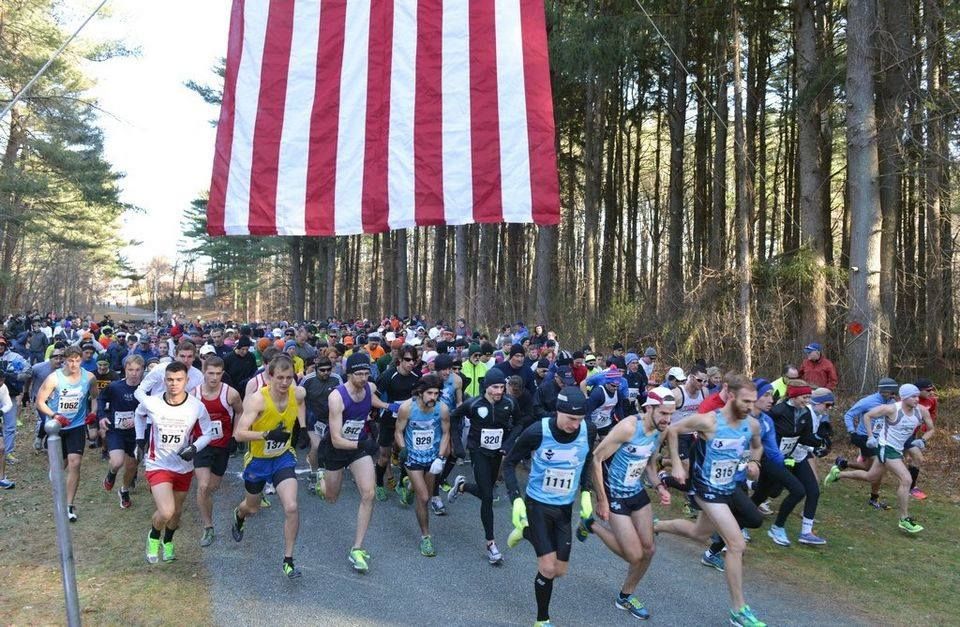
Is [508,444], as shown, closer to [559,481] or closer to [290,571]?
[559,481]

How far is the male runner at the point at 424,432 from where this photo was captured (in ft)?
24.4

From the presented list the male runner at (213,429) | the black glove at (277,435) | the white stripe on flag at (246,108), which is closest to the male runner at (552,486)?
the black glove at (277,435)

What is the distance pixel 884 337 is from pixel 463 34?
33.6ft

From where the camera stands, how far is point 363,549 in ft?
22.8

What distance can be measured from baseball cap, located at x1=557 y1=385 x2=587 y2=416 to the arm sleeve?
369mm

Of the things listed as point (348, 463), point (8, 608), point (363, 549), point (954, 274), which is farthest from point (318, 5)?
point (954, 274)

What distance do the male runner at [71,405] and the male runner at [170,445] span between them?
221 cm

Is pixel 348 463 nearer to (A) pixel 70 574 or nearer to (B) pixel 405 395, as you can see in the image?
(B) pixel 405 395

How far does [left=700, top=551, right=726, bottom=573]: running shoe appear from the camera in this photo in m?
7.00

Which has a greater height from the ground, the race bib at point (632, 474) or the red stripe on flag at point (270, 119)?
the red stripe on flag at point (270, 119)

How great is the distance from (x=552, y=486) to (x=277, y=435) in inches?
104

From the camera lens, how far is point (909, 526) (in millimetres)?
8406

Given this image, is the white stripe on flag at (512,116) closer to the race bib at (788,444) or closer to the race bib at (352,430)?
the race bib at (352,430)

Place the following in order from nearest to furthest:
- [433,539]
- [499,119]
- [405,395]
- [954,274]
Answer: [433,539]
[499,119]
[405,395]
[954,274]
